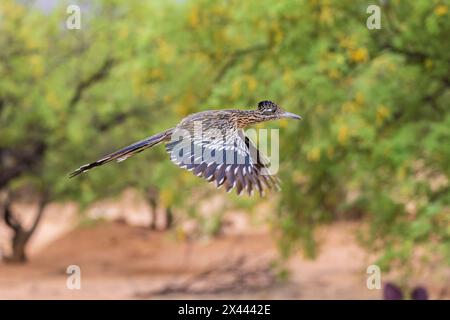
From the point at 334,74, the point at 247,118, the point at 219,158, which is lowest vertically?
the point at 219,158

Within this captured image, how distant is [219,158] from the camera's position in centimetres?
509

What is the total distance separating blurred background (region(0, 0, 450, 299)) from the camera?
9.89m

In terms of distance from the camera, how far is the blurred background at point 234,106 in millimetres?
9891

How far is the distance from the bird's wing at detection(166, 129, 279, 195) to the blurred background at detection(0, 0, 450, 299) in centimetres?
424

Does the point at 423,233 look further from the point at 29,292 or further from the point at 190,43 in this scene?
the point at 29,292

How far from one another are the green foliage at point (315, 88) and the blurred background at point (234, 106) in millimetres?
25

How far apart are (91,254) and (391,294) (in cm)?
1111

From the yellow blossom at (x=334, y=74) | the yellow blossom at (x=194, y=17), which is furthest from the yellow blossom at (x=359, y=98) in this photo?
the yellow blossom at (x=194, y=17)

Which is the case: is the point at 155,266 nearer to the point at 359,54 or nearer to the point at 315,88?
the point at 315,88

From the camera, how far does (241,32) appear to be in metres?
10.6

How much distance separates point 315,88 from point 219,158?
188 inches

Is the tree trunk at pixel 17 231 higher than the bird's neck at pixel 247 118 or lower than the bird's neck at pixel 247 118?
higher

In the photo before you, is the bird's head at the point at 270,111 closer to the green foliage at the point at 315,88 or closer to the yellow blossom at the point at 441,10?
the green foliage at the point at 315,88

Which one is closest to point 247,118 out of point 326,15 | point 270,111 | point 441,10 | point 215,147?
point 270,111
